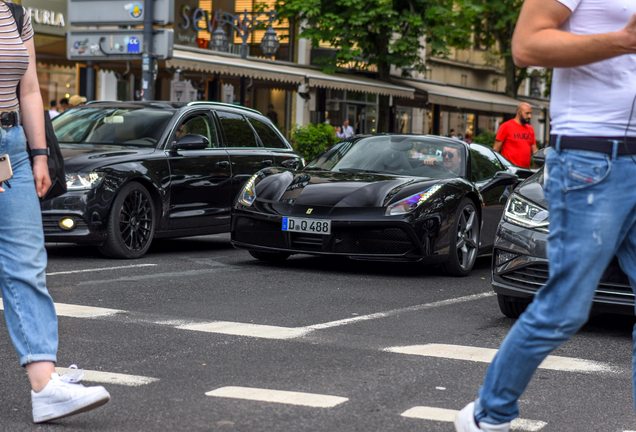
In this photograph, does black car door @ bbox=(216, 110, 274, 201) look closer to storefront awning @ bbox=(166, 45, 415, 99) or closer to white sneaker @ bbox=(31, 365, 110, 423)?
white sneaker @ bbox=(31, 365, 110, 423)

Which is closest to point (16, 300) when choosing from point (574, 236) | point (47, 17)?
point (574, 236)

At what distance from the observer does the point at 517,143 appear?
12562 mm

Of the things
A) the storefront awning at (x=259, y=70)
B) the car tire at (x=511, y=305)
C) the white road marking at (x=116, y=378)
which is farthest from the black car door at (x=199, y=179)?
the storefront awning at (x=259, y=70)

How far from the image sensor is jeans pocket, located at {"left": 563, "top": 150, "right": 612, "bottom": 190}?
106 inches

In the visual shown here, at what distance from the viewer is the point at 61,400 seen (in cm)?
339

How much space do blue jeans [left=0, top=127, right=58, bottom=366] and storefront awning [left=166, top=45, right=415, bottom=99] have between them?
16.8 meters

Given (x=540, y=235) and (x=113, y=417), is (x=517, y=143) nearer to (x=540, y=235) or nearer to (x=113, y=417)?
(x=540, y=235)

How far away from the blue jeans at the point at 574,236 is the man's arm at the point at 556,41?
0.85 feet

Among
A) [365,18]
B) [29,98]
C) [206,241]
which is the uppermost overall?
[365,18]

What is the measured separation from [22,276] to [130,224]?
17.4ft

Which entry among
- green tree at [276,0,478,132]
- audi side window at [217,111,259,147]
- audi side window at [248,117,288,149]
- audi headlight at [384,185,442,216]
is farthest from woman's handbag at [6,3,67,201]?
green tree at [276,0,478,132]

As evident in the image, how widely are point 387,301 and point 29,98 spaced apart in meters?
3.62

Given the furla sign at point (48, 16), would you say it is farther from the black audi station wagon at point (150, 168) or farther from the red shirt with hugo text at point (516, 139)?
the red shirt with hugo text at point (516, 139)

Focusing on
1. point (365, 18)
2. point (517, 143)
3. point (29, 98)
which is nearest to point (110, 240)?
point (29, 98)
